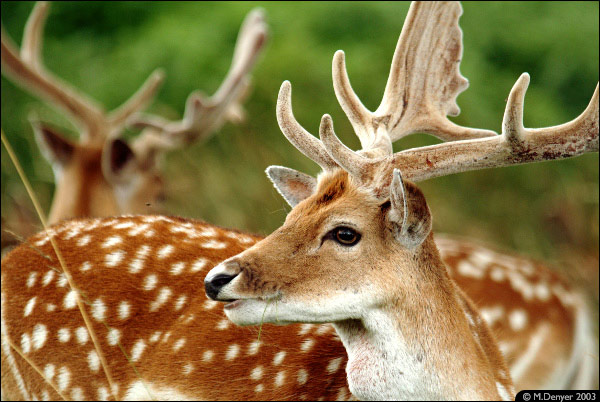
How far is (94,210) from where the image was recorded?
525 centimetres

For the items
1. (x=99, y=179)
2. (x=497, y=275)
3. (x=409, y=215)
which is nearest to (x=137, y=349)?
(x=409, y=215)

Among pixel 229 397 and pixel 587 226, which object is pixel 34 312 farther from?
pixel 587 226

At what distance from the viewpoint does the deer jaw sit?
232 cm

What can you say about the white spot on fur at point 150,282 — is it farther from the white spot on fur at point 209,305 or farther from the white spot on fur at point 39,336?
the white spot on fur at point 39,336

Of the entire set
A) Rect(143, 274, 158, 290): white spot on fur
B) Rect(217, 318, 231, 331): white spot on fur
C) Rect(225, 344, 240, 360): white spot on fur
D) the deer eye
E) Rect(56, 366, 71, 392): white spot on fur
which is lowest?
Rect(56, 366, 71, 392): white spot on fur

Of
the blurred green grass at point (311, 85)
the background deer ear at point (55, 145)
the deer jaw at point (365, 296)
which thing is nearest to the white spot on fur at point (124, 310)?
the deer jaw at point (365, 296)

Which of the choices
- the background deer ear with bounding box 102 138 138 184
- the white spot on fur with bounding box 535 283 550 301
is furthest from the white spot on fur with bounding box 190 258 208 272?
the background deer ear with bounding box 102 138 138 184

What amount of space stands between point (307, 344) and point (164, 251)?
22.8 inches

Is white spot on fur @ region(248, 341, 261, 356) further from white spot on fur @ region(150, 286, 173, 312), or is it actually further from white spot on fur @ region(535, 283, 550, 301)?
white spot on fur @ region(535, 283, 550, 301)

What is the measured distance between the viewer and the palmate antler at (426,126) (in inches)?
94.3

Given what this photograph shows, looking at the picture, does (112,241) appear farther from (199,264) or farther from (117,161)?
(117,161)

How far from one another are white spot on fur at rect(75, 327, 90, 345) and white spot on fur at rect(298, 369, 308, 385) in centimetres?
71

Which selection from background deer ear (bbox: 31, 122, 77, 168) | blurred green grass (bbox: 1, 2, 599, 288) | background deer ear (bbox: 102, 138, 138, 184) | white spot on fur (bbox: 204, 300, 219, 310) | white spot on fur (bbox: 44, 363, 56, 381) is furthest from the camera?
blurred green grass (bbox: 1, 2, 599, 288)

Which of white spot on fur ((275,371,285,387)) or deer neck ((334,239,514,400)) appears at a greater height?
deer neck ((334,239,514,400))
